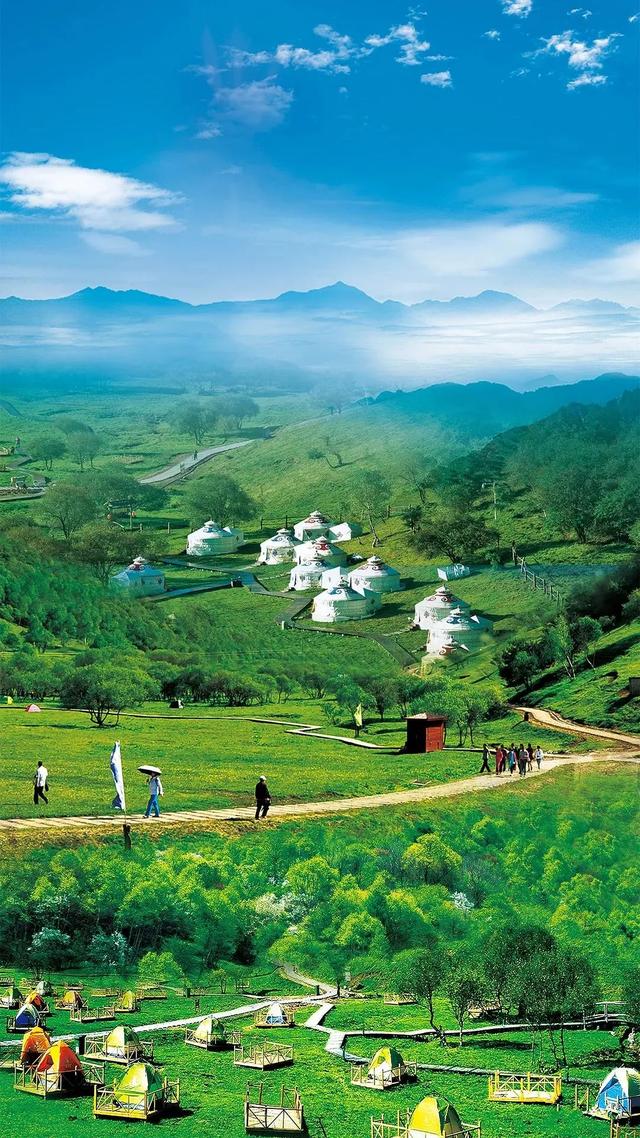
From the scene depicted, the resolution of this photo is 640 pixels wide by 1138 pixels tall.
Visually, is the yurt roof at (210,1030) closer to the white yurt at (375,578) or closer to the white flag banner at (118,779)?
the white flag banner at (118,779)

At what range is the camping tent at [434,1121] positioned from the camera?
658 inches

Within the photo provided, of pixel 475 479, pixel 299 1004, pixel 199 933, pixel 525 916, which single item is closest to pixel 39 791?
pixel 199 933

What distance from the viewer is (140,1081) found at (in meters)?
18.0

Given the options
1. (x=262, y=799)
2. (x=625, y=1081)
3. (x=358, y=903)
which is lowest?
(x=625, y=1081)

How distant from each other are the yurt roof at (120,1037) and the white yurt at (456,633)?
28.3ft

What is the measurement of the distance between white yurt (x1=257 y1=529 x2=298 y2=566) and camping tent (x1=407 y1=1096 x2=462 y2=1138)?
12.2 meters

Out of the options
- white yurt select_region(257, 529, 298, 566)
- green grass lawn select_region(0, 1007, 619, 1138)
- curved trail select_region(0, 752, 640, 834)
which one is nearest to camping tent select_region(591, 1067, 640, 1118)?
green grass lawn select_region(0, 1007, 619, 1138)

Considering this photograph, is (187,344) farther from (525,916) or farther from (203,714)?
(525,916)

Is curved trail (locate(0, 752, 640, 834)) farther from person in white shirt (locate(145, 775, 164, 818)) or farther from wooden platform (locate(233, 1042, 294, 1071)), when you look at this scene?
wooden platform (locate(233, 1042, 294, 1071))

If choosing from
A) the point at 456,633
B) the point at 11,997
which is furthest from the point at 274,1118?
the point at 456,633

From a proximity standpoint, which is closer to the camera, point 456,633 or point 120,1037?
point 120,1037

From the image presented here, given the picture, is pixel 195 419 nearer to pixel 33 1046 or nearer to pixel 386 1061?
pixel 33 1046

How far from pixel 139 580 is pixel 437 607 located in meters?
4.50

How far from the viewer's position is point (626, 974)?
21812 mm
